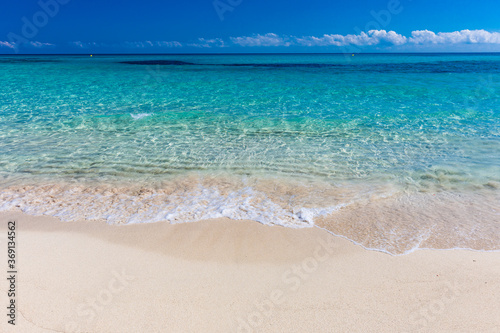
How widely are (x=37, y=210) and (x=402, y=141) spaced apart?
969 centimetres

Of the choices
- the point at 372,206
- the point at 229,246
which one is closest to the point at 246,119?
the point at 372,206

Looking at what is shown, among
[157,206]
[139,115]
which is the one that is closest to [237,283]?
[157,206]

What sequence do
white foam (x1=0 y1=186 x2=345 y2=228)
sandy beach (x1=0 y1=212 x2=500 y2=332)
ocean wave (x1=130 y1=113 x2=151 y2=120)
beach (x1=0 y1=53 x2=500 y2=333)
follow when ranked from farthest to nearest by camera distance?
ocean wave (x1=130 y1=113 x2=151 y2=120) < white foam (x1=0 y1=186 x2=345 y2=228) < beach (x1=0 y1=53 x2=500 y2=333) < sandy beach (x1=0 y1=212 x2=500 y2=332)

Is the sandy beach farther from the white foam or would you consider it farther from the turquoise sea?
the turquoise sea

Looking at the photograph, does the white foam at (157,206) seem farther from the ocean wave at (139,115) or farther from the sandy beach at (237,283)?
the ocean wave at (139,115)

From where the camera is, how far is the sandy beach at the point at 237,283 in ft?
10.8

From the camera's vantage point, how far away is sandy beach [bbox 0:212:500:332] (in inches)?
130

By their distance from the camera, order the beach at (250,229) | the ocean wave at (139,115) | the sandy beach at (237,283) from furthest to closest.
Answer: the ocean wave at (139,115) < the beach at (250,229) < the sandy beach at (237,283)

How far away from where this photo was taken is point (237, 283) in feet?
12.7

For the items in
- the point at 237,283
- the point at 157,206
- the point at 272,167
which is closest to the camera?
the point at 237,283

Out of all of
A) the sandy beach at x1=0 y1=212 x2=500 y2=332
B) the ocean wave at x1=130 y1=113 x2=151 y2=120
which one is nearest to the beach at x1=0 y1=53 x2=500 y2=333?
the sandy beach at x1=0 y1=212 x2=500 y2=332

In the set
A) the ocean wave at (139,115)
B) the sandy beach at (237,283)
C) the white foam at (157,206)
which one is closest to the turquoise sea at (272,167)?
the white foam at (157,206)

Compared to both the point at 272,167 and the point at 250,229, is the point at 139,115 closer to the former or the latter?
the point at 272,167

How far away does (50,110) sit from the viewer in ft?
47.2
